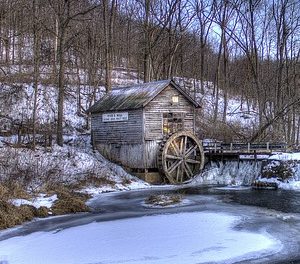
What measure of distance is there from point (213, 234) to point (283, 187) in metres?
12.8

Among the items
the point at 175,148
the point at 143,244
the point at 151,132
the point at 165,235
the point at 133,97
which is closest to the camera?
the point at 143,244

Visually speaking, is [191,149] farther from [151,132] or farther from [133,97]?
[133,97]

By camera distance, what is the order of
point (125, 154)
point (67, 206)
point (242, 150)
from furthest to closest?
point (242, 150), point (125, 154), point (67, 206)

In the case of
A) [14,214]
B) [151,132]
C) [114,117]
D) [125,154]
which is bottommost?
[14,214]

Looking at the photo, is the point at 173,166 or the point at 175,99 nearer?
the point at 173,166

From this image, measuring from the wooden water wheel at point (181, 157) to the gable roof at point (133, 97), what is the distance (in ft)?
7.63

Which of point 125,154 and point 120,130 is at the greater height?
point 120,130

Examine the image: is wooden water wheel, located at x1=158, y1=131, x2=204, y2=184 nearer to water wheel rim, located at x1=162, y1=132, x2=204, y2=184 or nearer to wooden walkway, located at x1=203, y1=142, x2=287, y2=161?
water wheel rim, located at x1=162, y1=132, x2=204, y2=184

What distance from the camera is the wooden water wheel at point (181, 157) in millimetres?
Result: 27438

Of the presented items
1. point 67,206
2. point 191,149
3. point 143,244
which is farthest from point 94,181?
point 143,244

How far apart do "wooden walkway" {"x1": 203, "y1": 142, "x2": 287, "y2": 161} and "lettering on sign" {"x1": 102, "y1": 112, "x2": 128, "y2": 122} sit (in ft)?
19.7

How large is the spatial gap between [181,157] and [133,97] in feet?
14.4

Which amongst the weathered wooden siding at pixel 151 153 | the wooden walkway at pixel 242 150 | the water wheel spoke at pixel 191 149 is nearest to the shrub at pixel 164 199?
the weathered wooden siding at pixel 151 153

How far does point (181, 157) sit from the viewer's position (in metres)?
28.6
